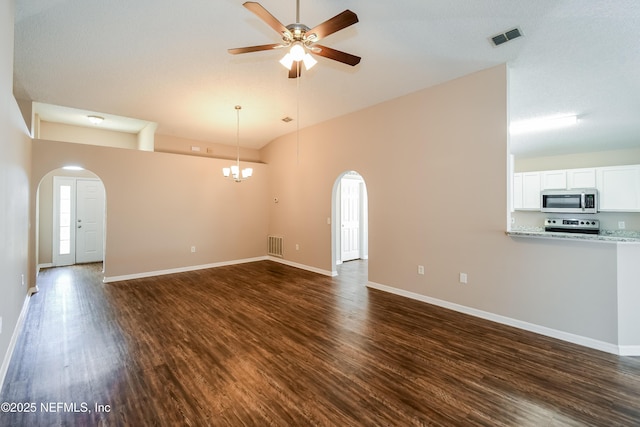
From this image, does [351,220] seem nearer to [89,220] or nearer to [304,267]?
[304,267]

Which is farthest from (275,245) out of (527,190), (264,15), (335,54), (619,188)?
(619,188)

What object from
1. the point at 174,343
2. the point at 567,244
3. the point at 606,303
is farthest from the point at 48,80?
the point at 606,303

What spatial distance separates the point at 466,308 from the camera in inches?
149

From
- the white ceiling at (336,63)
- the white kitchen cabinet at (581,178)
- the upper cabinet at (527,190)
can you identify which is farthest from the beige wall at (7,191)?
the white kitchen cabinet at (581,178)

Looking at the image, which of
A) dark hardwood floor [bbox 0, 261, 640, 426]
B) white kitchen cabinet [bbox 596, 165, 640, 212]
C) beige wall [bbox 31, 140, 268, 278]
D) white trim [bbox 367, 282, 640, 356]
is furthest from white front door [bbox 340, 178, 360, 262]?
white kitchen cabinet [bbox 596, 165, 640, 212]

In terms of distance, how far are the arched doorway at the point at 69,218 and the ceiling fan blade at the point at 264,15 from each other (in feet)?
20.8

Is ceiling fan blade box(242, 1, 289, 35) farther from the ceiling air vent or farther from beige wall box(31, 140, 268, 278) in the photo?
beige wall box(31, 140, 268, 278)

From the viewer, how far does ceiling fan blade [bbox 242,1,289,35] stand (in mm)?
Result: 2017

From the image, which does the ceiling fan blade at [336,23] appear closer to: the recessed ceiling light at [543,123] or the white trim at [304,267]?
the recessed ceiling light at [543,123]

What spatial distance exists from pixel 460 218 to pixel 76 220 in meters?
8.71

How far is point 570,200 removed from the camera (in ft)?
18.1

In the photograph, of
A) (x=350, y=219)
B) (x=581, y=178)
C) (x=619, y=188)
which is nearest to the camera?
(x=619, y=188)

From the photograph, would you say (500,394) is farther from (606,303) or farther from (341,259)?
(341,259)

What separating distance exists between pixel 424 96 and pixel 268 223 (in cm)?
499
